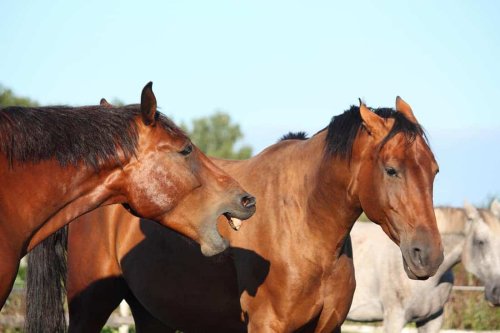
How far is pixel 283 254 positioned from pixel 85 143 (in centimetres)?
155

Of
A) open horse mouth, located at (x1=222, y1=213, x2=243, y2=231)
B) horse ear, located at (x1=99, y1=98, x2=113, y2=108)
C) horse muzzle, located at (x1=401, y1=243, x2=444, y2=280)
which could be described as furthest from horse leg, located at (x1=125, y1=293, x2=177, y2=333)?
horse muzzle, located at (x1=401, y1=243, x2=444, y2=280)

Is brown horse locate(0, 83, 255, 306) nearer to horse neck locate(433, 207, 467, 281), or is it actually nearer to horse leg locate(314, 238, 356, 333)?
horse leg locate(314, 238, 356, 333)

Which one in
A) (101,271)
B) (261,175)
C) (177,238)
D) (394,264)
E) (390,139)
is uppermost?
(390,139)

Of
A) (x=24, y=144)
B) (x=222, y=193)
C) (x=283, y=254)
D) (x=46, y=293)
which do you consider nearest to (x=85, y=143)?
(x=24, y=144)

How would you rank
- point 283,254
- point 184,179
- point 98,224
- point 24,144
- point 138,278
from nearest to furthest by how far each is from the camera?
point 24,144 < point 184,179 < point 283,254 < point 138,278 < point 98,224

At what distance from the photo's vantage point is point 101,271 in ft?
22.1

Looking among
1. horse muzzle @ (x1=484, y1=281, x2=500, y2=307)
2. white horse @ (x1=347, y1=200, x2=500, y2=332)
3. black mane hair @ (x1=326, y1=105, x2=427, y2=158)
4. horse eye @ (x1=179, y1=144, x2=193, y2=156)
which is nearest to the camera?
horse eye @ (x1=179, y1=144, x2=193, y2=156)

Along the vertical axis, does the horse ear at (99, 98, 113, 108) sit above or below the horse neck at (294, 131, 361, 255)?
above

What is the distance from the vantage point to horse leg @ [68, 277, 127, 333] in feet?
22.0

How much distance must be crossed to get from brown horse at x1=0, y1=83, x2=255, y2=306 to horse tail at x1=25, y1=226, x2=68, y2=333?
2.47 m

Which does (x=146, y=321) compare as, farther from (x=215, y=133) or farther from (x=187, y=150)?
(x=215, y=133)

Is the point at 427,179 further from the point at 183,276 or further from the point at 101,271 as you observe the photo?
the point at 101,271

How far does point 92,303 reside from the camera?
6.71m

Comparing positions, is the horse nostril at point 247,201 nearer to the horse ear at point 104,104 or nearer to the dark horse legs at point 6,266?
the horse ear at point 104,104
